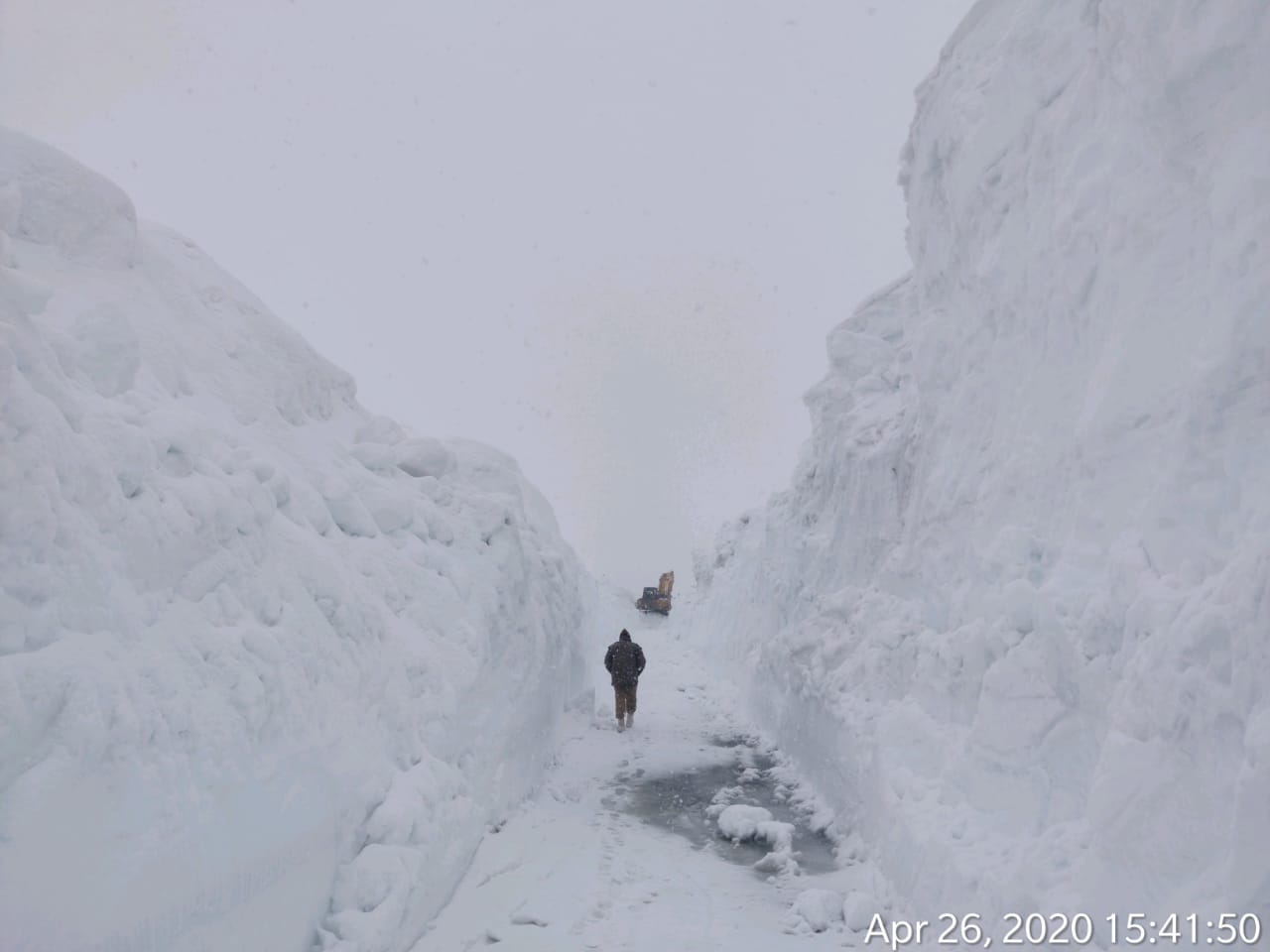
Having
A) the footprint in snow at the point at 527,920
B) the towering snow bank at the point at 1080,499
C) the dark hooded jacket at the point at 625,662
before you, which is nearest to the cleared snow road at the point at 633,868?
the footprint in snow at the point at 527,920

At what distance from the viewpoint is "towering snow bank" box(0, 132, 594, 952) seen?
12.0 feet

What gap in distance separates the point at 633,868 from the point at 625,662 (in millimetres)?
6664

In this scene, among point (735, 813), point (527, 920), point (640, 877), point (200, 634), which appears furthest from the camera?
point (735, 813)

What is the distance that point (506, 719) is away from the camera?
30.6 ft

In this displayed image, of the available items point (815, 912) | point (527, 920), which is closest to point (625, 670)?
point (815, 912)

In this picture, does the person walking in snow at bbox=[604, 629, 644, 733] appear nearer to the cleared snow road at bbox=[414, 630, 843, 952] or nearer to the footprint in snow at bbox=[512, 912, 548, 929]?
the cleared snow road at bbox=[414, 630, 843, 952]

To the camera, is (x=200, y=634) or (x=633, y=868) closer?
(x=200, y=634)

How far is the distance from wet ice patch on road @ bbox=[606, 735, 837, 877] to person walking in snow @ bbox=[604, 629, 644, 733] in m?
2.53

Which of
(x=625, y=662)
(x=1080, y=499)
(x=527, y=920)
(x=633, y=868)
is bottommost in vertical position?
(x=625, y=662)

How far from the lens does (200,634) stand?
15.7 ft

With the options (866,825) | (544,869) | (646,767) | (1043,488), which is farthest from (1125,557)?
(646,767)

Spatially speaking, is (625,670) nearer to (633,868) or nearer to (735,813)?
(735,813)

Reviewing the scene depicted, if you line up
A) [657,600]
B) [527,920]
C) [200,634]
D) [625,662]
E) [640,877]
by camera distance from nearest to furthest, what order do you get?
[200,634] < [527,920] < [640,877] < [625,662] < [657,600]

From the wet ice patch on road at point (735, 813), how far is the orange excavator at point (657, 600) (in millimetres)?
34000
